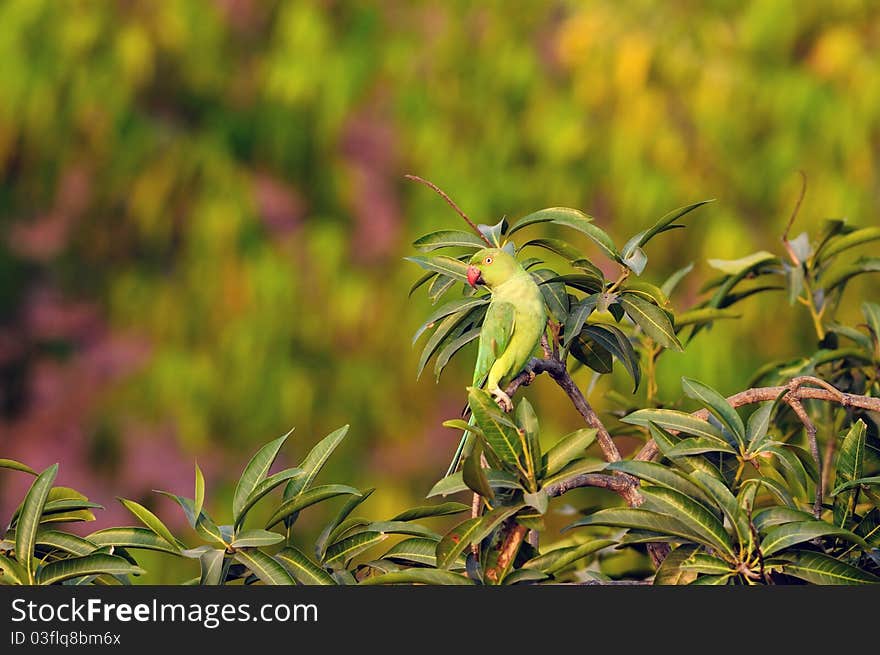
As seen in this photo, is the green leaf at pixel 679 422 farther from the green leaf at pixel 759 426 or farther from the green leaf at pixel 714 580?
the green leaf at pixel 714 580

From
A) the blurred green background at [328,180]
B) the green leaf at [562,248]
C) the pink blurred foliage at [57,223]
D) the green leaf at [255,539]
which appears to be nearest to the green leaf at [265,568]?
the green leaf at [255,539]

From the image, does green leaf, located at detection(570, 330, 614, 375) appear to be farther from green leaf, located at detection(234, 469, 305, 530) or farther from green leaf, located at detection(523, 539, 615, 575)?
green leaf, located at detection(234, 469, 305, 530)

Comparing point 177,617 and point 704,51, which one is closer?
point 177,617

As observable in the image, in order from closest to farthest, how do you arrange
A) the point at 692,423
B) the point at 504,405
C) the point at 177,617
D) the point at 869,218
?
the point at 177,617 → the point at 692,423 → the point at 504,405 → the point at 869,218

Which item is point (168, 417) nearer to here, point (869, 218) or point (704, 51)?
point (704, 51)

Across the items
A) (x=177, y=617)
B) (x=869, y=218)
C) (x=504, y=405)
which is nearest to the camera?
(x=177, y=617)

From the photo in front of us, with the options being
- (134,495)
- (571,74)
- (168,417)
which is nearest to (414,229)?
(571,74)

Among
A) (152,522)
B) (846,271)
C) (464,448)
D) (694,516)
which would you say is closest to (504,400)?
(464,448)

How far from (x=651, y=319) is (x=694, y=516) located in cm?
26

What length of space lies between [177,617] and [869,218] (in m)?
3.46

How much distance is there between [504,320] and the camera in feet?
3.55

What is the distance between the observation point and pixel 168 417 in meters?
A: 3.83

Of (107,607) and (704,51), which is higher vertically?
(704,51)

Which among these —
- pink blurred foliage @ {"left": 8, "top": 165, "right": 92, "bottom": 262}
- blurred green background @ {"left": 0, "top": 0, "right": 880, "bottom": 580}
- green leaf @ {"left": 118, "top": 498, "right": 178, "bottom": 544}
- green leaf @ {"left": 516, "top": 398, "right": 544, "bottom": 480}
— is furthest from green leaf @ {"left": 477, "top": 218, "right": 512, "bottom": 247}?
pink blurred foliage @ {"left": 8, "top": 165, "right": 92, "bottom": 262}
